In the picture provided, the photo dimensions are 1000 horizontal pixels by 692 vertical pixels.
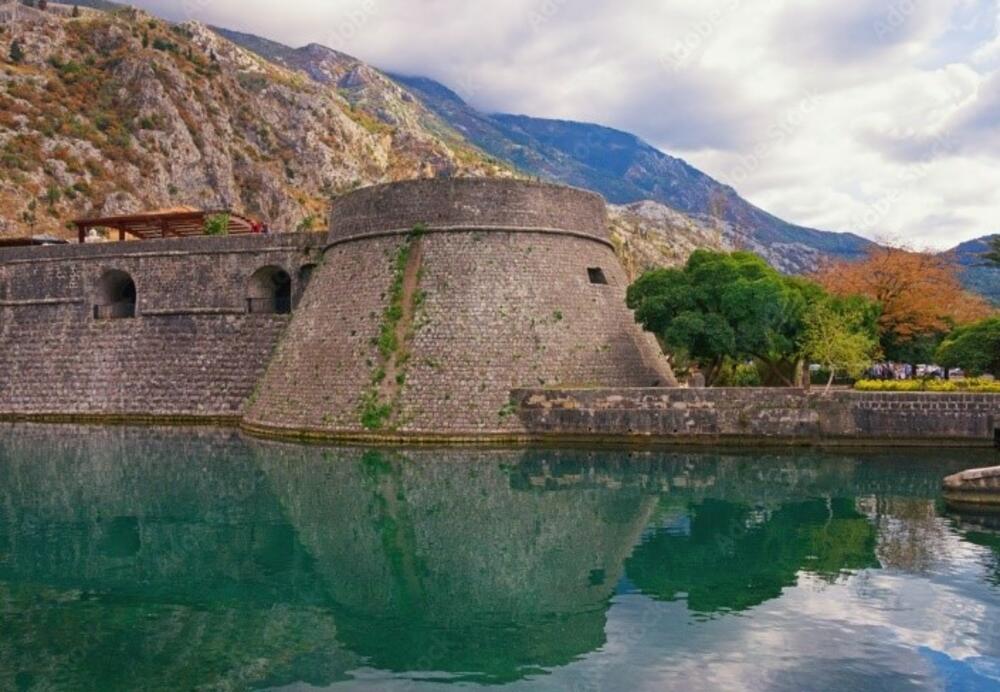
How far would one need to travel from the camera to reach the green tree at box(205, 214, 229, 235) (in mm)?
34281

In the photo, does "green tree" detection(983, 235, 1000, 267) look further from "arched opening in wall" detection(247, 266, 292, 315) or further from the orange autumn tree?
"arched opening in wall" detection(247, 266, 292, 315)

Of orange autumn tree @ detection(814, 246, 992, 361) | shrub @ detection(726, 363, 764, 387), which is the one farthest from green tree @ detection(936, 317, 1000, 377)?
shrub @ detection(726, 363, 764, 387)

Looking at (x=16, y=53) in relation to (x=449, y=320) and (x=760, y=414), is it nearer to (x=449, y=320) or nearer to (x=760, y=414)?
(x=449, y=320)

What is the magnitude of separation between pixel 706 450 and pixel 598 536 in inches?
358

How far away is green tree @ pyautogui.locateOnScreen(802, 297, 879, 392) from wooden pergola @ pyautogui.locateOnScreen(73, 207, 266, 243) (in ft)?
73.9

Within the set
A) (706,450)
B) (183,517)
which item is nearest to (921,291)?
(706,450)

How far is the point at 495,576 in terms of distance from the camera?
11.7 meters

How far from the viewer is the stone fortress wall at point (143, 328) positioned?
2916cm

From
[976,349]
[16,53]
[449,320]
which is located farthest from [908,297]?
[16,53]

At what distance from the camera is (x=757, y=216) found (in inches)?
7835

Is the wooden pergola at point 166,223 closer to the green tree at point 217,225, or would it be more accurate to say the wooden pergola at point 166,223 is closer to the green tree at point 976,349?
the green tree at point 217,225

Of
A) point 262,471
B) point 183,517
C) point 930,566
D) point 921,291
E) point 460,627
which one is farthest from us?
point 921,291

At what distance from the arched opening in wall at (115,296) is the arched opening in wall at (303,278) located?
6744 millimetres

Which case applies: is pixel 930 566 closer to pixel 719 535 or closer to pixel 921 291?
pixel 719 535
